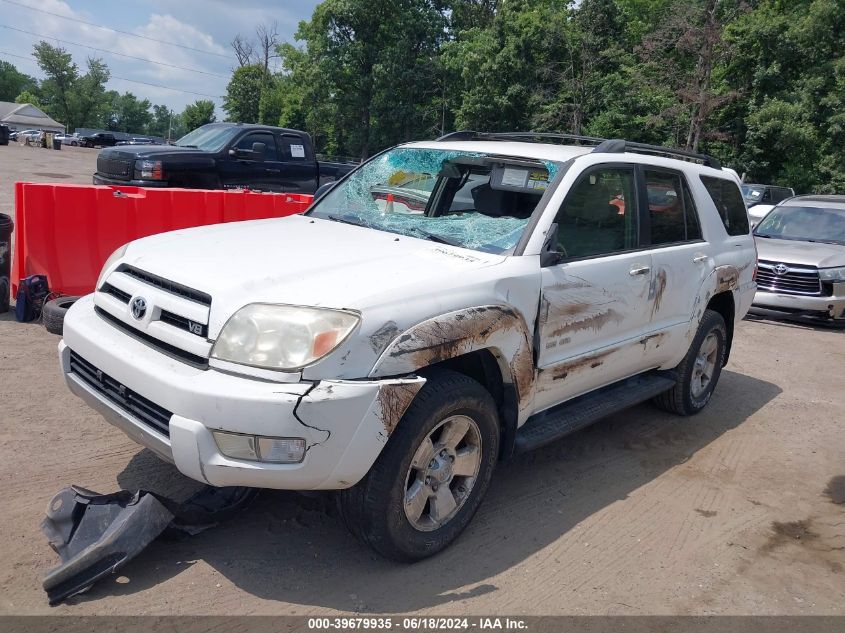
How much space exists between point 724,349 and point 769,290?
14.4ft

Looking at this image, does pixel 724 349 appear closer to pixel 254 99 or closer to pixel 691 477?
pixel 691 477

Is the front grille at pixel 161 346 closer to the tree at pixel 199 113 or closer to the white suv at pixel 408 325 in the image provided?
the white suv at pixel 408 325

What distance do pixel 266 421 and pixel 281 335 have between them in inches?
13.4

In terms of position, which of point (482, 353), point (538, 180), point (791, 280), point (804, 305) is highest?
point (538, 180)

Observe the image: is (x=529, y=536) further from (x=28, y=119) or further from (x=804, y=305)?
(x=28, y=119)

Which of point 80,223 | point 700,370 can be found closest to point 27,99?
point 80,223

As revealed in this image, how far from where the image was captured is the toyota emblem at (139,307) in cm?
319

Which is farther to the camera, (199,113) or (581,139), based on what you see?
(199,113)

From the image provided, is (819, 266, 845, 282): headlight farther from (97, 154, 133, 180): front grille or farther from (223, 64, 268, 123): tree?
(223, 64, 268, 123): tree

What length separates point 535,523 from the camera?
12.4ft

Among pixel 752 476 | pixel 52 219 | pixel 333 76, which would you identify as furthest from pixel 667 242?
pixel 333 76

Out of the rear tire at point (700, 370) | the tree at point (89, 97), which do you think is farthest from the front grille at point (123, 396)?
the tree at point (89, 97)

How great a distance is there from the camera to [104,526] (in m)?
3.06

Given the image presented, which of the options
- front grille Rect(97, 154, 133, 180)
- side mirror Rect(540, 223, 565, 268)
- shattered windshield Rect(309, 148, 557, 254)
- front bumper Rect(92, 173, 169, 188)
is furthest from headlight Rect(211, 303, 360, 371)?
front grille Rect(97, 154, 133, 180)
